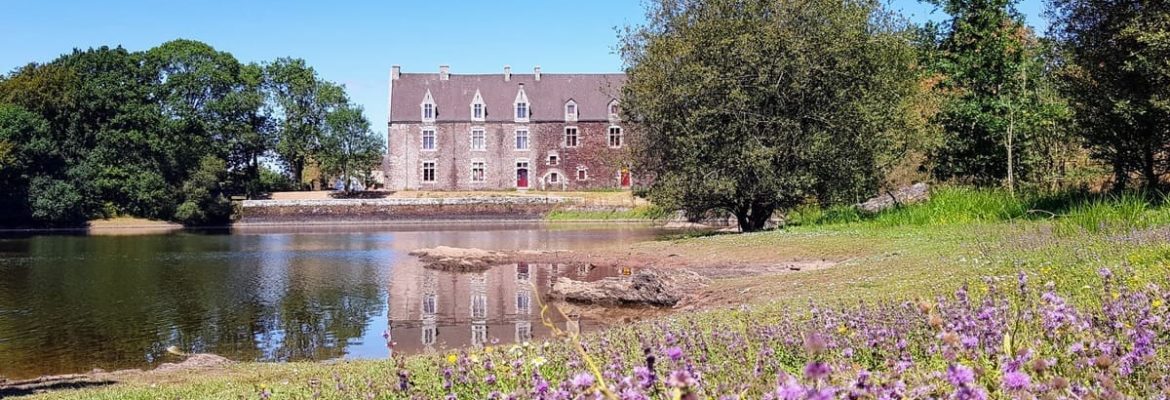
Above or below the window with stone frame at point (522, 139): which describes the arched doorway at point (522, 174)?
below

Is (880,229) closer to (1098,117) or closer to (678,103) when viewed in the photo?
(1098,117)

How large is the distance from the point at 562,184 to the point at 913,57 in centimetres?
5495

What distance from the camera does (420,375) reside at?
847 cm

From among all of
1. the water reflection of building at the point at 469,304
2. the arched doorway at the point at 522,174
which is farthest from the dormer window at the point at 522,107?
the water reflection of building at the point at 469,304

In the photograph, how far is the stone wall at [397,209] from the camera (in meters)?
73.6

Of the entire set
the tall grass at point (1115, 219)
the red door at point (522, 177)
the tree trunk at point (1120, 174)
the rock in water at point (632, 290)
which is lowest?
the rock in water at point (632, 290)

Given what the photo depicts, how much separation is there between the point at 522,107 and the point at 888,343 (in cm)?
8221

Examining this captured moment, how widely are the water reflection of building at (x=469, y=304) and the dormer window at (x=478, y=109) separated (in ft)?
185

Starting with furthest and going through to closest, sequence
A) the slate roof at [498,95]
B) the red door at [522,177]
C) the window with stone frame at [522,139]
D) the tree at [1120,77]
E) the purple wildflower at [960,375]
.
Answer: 1. the red door at [522,177]
2. the window with stone frame at [522,139]
3. the slate roof at [498,95]
4. the tree at [1120,77]
5. the purple wildflower at [960,375]

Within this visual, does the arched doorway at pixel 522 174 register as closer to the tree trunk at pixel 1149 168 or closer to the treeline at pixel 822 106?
the treeline at pixel 822 106

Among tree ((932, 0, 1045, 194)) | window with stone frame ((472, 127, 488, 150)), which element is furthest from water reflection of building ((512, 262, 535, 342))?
window with stone frame ((472, 127, 488, 150))

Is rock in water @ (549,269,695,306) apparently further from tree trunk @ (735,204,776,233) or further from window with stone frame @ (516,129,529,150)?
window with stone frame @ (516,129,529,150)

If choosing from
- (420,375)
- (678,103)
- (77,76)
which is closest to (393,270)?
(678,103)

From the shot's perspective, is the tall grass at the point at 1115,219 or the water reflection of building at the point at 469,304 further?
the water reflection of building at the point at 469,304
